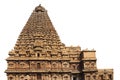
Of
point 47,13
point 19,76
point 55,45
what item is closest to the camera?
point 19,76

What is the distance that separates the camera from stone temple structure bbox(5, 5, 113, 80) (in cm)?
6206

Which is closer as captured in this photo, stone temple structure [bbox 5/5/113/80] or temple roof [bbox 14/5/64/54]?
stone temple structure [bbox 5/5/113/80]

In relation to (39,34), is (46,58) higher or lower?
lower

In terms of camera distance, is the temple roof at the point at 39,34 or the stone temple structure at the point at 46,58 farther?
the temple roof at the point at 39,34

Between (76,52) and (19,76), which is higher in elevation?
(76,52)

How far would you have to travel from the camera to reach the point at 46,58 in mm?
62969

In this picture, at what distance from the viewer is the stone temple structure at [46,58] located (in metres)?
62.1

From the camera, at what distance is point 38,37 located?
6600 cm

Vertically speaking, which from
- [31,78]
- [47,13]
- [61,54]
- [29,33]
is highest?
[47,13]

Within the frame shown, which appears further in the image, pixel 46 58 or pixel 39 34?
pixel 39 34

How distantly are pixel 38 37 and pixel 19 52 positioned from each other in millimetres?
4846

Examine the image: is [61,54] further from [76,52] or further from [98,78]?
[98,78]

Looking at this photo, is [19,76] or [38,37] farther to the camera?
[38,37]

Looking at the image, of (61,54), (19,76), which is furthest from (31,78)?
(61,54)
